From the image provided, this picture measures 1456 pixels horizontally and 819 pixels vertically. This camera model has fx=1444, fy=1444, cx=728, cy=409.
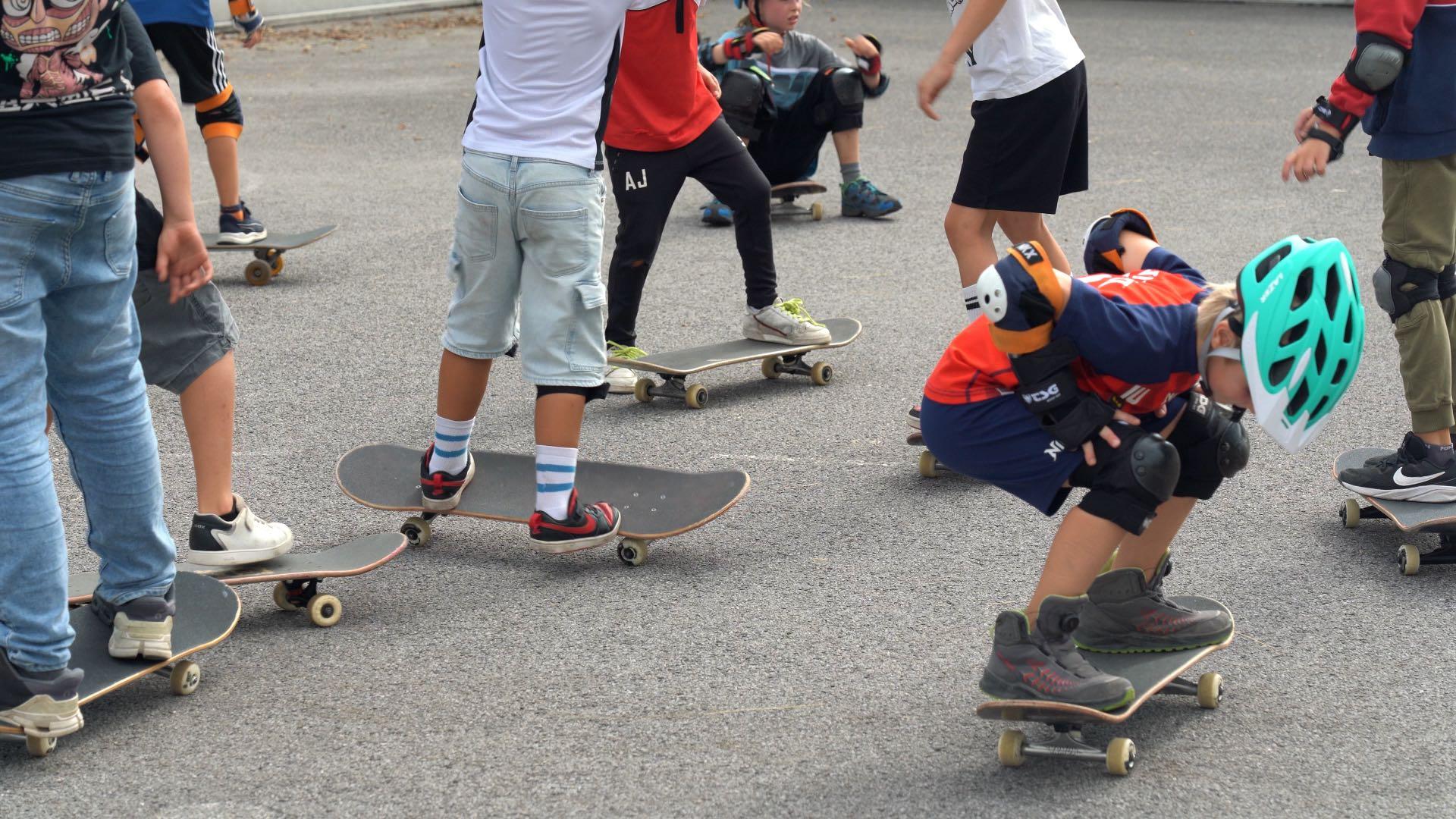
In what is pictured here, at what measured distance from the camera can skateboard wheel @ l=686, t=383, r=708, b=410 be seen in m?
5.34

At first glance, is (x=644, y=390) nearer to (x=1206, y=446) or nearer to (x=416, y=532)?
(x=416, y=532)

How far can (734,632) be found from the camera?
3535 millimetres

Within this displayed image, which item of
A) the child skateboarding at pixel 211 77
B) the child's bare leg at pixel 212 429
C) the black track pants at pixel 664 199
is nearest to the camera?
the child's bare leg at pixel 212 429

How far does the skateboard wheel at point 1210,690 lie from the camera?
3141 mm

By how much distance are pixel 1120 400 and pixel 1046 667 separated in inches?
22.6

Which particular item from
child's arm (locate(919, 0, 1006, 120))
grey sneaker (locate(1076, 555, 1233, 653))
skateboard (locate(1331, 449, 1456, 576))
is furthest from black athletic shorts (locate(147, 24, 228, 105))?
skateboard (locate(1331, 449, 1456, 576))

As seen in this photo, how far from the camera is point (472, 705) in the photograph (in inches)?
125

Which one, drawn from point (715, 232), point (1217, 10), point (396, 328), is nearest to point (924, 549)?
point (396, 328)

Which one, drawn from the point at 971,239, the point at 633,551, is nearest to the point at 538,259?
the point at 633,551

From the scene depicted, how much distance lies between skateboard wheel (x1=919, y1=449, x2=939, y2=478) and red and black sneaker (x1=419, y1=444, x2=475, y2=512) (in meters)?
1.44

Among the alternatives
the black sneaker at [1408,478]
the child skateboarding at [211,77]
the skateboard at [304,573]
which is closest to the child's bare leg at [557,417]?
the skateboard at [304,573]

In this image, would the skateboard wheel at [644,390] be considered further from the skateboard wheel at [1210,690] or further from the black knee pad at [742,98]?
the skateboard wheel at [1210,690]

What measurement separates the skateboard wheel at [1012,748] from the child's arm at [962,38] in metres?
1.81

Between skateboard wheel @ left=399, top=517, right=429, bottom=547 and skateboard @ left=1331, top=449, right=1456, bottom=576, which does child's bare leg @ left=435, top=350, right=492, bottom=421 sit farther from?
skateboard @ left=1331, top=449, right=1456, bottom=576
